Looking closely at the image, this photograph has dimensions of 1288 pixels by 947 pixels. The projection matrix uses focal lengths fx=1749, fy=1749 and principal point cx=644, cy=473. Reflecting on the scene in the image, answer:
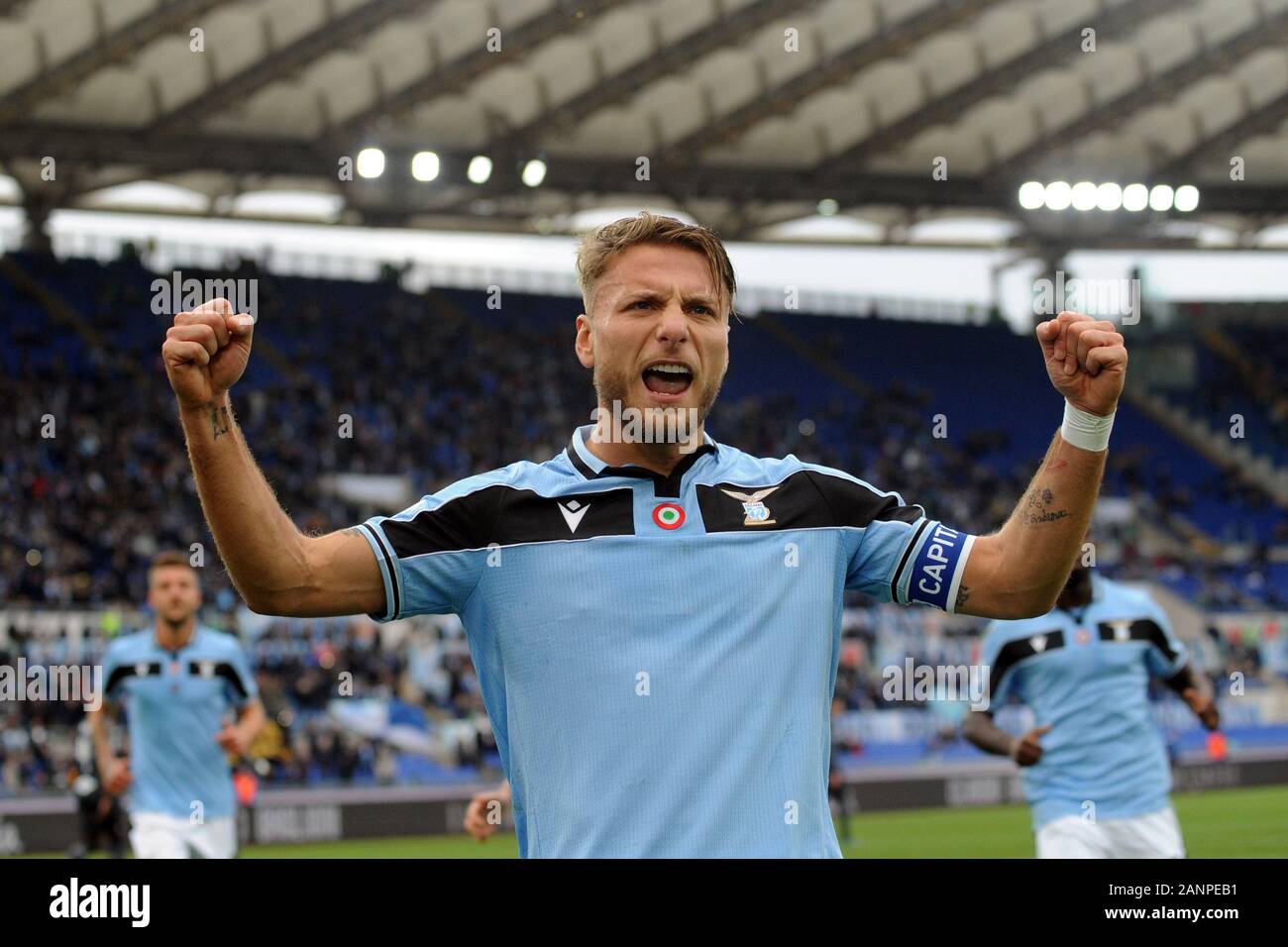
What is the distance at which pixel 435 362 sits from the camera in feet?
106

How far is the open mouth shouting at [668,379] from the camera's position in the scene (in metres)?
3.20

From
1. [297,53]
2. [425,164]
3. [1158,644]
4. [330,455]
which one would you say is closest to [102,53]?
[297,53]

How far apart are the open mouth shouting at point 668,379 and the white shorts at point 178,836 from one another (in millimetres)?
6432

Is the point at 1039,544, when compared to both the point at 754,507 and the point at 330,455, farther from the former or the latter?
the point at 330,455

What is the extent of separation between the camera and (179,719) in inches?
372

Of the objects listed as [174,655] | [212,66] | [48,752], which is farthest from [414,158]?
[174,655]

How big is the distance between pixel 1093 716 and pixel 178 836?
4622mm

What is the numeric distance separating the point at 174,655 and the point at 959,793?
15.2 meters

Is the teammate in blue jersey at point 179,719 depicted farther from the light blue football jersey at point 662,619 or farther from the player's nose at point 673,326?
the player's nose at point 673,326

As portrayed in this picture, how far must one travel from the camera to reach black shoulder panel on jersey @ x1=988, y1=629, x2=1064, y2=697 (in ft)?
26.9

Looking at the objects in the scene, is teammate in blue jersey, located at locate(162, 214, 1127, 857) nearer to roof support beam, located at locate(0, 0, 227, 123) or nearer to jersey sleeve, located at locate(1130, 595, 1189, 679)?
jersey sleeve, located at locate(1130, 595, 1189, 679)

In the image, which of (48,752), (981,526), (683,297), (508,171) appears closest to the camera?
(683,297)

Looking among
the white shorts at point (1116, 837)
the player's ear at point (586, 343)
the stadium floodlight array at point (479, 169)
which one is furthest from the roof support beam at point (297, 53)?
the player's ear at point (586, 343)
